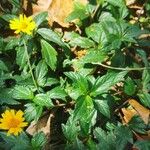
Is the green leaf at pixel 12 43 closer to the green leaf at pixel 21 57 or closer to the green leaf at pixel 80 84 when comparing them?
the green leaf at pixel 21 57

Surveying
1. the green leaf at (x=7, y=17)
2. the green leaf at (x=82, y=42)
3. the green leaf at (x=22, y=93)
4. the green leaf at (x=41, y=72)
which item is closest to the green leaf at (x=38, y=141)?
the green leaf at (x=22, y=93)

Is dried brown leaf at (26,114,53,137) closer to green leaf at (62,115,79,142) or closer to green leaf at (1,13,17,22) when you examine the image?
green leaf at (62,115,79,142)

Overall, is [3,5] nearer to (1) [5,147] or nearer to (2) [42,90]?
(2) [42,90]

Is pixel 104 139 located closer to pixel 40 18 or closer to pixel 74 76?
pixel 74 76

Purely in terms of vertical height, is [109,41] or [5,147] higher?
[109,41]

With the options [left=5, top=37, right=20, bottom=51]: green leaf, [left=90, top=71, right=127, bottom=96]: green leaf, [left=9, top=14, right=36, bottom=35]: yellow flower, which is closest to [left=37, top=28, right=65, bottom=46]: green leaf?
[left=5, top=37, right=20, bottom=51]: green leaf

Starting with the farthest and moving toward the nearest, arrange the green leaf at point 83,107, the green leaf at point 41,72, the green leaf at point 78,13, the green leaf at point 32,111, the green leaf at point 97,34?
the green leaf at point 78,13, the green leaf at point 97,34, the green leaf at point 41,72, the green leaf at point 32,111, the green leaf at point 83,107

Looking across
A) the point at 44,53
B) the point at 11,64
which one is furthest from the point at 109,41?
the point at 11,64
